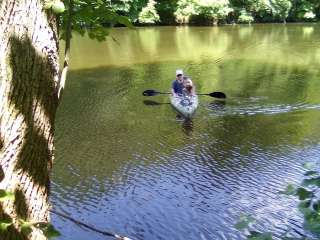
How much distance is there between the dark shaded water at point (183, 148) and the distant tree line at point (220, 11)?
16528 millimetres

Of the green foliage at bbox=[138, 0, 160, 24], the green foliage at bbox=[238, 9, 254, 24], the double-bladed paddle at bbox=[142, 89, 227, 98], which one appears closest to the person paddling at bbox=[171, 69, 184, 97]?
the double-bladed paddle at bbox=[142, 89, 227, 98]

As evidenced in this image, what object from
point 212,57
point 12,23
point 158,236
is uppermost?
point 12,23

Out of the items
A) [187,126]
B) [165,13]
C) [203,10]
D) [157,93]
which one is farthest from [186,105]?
[165,13]

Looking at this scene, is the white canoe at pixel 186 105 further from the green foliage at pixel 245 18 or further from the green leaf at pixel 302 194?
the green foliage at pixel 245 18

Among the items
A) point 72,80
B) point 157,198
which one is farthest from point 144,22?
point 157,198

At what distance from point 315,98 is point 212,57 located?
9207mm

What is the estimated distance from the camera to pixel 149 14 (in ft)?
128

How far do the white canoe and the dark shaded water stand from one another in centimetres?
25

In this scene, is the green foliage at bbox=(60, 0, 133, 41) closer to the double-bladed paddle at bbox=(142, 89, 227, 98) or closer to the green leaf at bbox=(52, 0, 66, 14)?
the green leaf at bbox=(52, 0, 66, 14)

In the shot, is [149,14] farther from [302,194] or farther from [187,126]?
[302,194]

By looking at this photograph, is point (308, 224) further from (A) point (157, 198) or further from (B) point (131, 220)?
(A) point (157, 198)

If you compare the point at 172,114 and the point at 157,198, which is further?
the point at 172,114

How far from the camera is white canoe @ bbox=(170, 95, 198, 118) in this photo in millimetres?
14203

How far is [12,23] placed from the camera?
1797 mm
